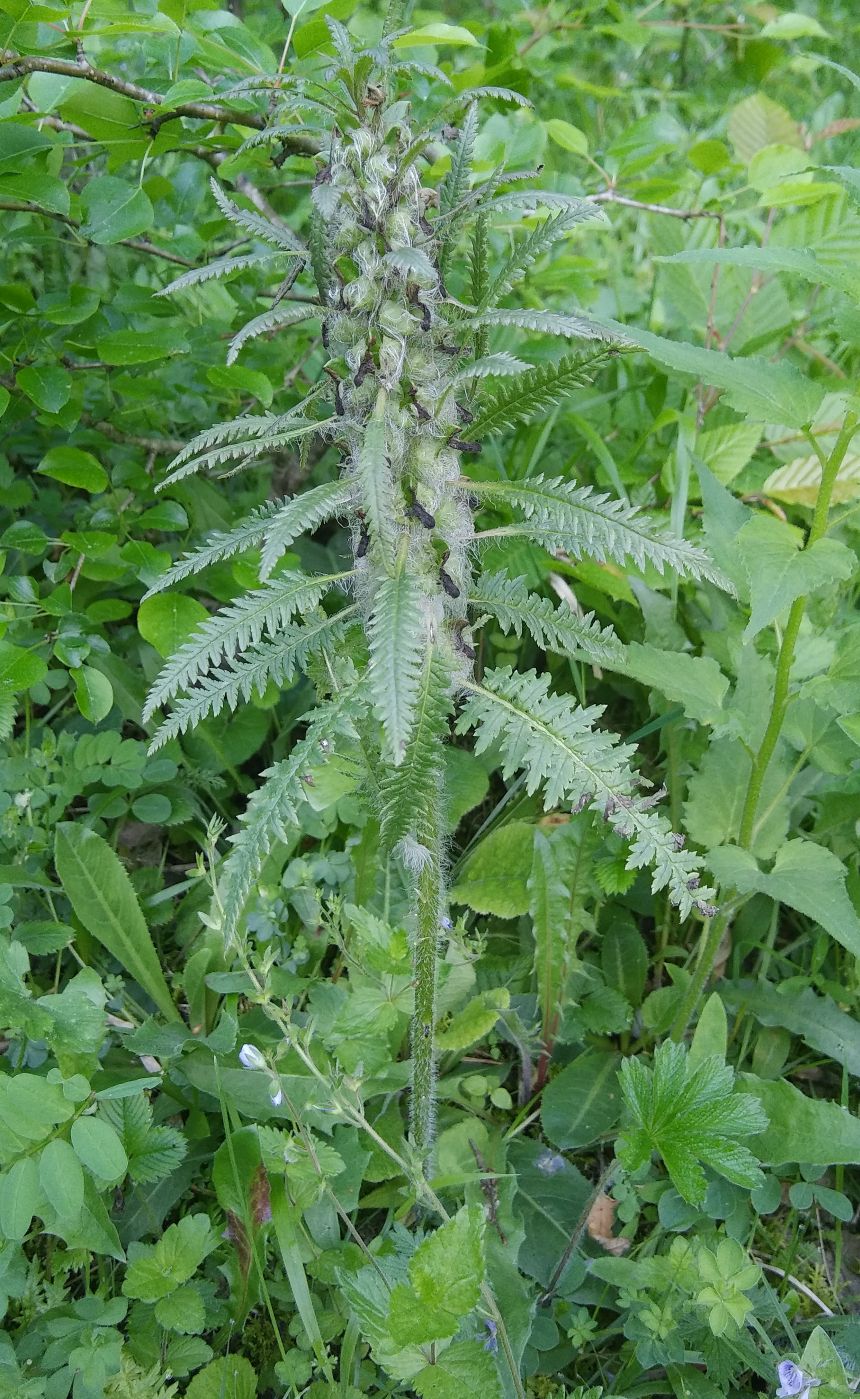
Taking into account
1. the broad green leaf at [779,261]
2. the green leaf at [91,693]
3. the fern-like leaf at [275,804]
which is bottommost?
the green leaf at [91,693]

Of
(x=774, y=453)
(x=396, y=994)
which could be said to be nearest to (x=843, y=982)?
(x=396, y=994)

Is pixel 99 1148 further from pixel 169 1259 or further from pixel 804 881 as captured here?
pixel 804 881

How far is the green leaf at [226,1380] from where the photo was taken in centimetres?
158

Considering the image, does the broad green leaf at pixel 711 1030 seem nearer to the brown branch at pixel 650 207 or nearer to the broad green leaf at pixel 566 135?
the brown branch at pixel 650 207

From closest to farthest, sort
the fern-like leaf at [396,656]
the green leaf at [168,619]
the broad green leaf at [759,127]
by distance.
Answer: the fern-like leaf at [396,656] < the green leaf at [168,619] < the broad green leaf at [759,127]

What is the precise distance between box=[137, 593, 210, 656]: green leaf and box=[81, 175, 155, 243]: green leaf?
2.20 ft

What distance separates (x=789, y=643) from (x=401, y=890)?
3.30 ft

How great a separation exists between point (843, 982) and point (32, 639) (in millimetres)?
1829

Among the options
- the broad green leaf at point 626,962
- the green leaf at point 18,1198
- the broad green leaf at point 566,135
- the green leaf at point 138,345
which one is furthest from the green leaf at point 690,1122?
the broad green leaf at point 566,135

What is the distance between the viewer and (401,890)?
2.27 metres

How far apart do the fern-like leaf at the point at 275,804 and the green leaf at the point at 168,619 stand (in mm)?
705

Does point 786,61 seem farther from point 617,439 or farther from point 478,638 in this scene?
point 478,638

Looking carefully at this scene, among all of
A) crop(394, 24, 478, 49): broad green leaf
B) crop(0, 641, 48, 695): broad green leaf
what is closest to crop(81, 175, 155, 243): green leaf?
crop(394, 24, 478, 49): broad green leaf

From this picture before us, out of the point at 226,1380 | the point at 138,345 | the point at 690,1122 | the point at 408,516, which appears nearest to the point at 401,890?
the point at 690,1122
